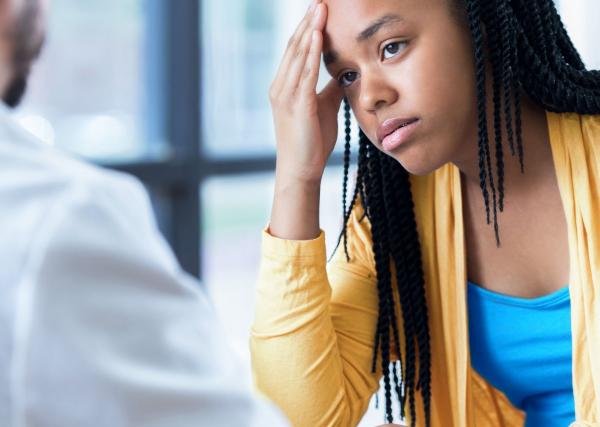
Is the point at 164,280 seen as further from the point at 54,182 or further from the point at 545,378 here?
the point at 545,378

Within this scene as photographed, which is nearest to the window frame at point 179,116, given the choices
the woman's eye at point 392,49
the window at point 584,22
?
the woman's eye at point 392,49

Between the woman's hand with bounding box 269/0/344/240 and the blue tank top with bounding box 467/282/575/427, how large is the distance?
0.32m

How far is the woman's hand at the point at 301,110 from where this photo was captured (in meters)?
1.36

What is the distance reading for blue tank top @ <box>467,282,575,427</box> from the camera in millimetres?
1389

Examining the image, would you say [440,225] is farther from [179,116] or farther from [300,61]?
[179,116]

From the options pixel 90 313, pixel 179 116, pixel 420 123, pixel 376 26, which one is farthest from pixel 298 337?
pixel 179 116

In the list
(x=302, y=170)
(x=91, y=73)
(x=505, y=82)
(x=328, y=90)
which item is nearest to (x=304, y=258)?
(x=302, y=170)

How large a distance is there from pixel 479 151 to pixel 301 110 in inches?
11.1

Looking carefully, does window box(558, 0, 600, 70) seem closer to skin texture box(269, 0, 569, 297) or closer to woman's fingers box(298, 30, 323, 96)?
skin texture box(269, 0, 569, 297)

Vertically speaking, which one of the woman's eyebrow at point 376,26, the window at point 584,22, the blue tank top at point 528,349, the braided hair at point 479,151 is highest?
the window at point 584,22

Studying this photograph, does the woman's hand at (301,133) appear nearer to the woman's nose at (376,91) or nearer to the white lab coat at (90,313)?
the woman's nose at (376,91)

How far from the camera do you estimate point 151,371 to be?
67cm

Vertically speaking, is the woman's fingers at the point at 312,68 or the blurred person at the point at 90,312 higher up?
the woman's fingers at the point at 312,68

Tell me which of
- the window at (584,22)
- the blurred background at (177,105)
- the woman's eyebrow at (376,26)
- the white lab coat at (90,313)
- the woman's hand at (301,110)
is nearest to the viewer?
the white lab coat at (90,313)
